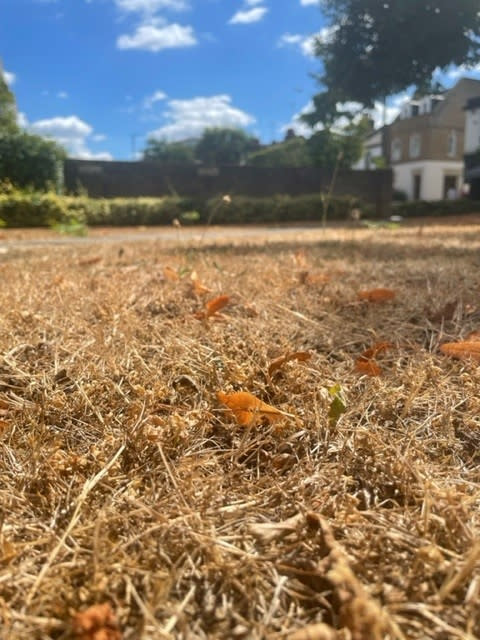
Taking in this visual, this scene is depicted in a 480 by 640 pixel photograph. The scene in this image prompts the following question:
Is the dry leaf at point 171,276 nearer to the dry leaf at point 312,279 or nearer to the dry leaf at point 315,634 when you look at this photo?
the dry leaf at point 312,279

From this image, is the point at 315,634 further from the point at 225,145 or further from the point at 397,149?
the point at 225,145

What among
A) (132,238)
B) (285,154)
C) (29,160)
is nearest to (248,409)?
(132,238)

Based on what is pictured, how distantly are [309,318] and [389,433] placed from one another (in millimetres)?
804

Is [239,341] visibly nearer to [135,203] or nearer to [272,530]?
[272,530]

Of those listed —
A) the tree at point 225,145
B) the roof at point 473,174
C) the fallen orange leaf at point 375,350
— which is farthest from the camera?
the tree at point 225,145

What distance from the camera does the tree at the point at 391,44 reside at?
1509cm

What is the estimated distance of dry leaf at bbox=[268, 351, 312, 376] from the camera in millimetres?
1236

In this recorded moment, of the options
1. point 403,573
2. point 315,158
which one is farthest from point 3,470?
point 315,158

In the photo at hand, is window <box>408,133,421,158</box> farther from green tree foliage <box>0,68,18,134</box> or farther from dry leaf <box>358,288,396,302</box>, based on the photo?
dry leaf <box>358,288,396,302</box>

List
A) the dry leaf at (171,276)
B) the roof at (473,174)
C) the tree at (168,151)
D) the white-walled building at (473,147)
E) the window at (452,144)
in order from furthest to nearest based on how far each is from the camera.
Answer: the tree at (168,151) < the window at (452,144) < the white-walled building at (473,147) < the roof at (473,174) < the dry leaf at (171,276)

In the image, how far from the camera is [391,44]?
54.4ft

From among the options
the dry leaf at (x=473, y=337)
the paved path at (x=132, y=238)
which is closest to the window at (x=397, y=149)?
the paved path at (x=132, y=238)

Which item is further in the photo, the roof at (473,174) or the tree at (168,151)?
the tree at (168,151)

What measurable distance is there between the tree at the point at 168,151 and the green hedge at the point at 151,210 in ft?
161
